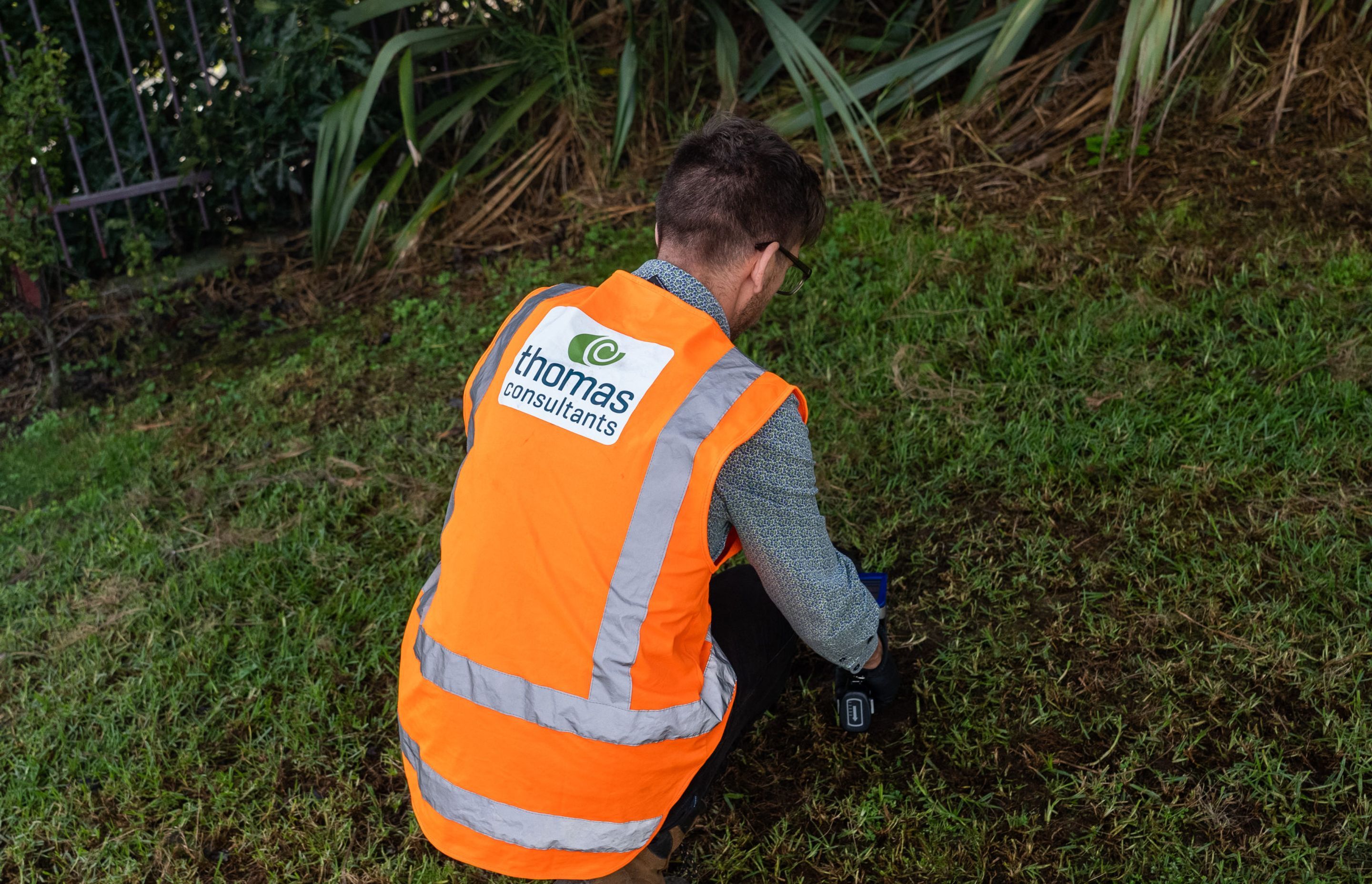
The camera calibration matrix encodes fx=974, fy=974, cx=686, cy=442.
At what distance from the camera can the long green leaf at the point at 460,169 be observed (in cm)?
445

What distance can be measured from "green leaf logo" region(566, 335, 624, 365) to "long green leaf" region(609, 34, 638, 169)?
302 centimetres

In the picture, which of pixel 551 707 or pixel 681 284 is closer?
pixel 551 707

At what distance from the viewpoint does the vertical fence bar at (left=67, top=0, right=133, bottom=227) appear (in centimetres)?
432

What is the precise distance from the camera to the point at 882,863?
216 centimetres

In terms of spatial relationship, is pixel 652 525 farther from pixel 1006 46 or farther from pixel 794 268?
pixel 1006 46

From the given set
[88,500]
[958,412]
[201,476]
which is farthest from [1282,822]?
[88,500]

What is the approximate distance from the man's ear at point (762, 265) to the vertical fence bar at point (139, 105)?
3808 mm

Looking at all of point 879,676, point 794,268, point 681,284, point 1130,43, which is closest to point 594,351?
point 681,284

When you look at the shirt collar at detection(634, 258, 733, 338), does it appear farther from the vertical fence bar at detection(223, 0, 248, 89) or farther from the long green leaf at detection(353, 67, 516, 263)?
the vertical fence bar at detection(223, 0, 248, 89)

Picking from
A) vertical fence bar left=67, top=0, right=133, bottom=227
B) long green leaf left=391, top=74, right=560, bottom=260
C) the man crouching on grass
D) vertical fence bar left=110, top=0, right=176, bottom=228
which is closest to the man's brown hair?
the man crouching on grass

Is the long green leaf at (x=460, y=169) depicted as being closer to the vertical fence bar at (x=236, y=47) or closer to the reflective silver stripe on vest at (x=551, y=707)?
the vertical fence bar at (x=236, y=47)

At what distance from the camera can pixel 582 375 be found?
1649 mm

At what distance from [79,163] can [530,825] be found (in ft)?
13.4

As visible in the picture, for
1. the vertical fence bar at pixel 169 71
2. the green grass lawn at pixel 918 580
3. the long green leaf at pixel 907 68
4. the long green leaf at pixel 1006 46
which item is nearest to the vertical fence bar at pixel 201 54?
the vertical fence bar at pixel 169 71
